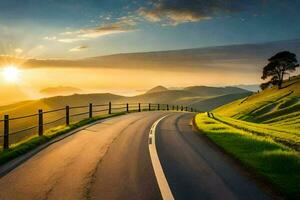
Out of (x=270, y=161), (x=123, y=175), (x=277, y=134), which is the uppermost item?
(x=270, y=161)

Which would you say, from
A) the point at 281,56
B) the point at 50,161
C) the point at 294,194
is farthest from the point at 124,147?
the point at 281,56

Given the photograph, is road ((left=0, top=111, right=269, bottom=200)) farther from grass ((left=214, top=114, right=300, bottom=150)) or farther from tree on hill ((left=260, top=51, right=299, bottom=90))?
tree on hill ((left=260, top=51, right=299, bottom=90))

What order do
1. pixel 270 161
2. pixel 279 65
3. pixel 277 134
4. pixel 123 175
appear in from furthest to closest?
pixel 279 65 → pixel 277 134 → pixel 270 161 → pixel 123 175

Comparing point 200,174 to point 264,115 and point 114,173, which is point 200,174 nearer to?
point 114,173

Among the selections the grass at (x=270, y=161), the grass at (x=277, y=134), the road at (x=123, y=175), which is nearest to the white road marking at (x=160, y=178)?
the road at (x=123, y=175)

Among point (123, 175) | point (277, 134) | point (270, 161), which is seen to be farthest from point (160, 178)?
point (277, 134)

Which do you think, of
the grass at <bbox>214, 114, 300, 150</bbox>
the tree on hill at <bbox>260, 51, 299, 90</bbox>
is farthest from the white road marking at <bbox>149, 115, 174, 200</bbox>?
the tree on hill at <bbox>260, 51, 299, 90</bbox>

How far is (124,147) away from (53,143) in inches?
137

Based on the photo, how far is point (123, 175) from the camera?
9094mm

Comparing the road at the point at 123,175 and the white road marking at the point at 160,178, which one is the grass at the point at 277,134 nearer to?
the road at the point at 123,175

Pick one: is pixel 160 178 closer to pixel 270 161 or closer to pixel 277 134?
pixel 270 161

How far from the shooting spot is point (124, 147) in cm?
1398

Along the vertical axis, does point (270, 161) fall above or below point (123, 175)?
above

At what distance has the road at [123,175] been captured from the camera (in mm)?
7473
